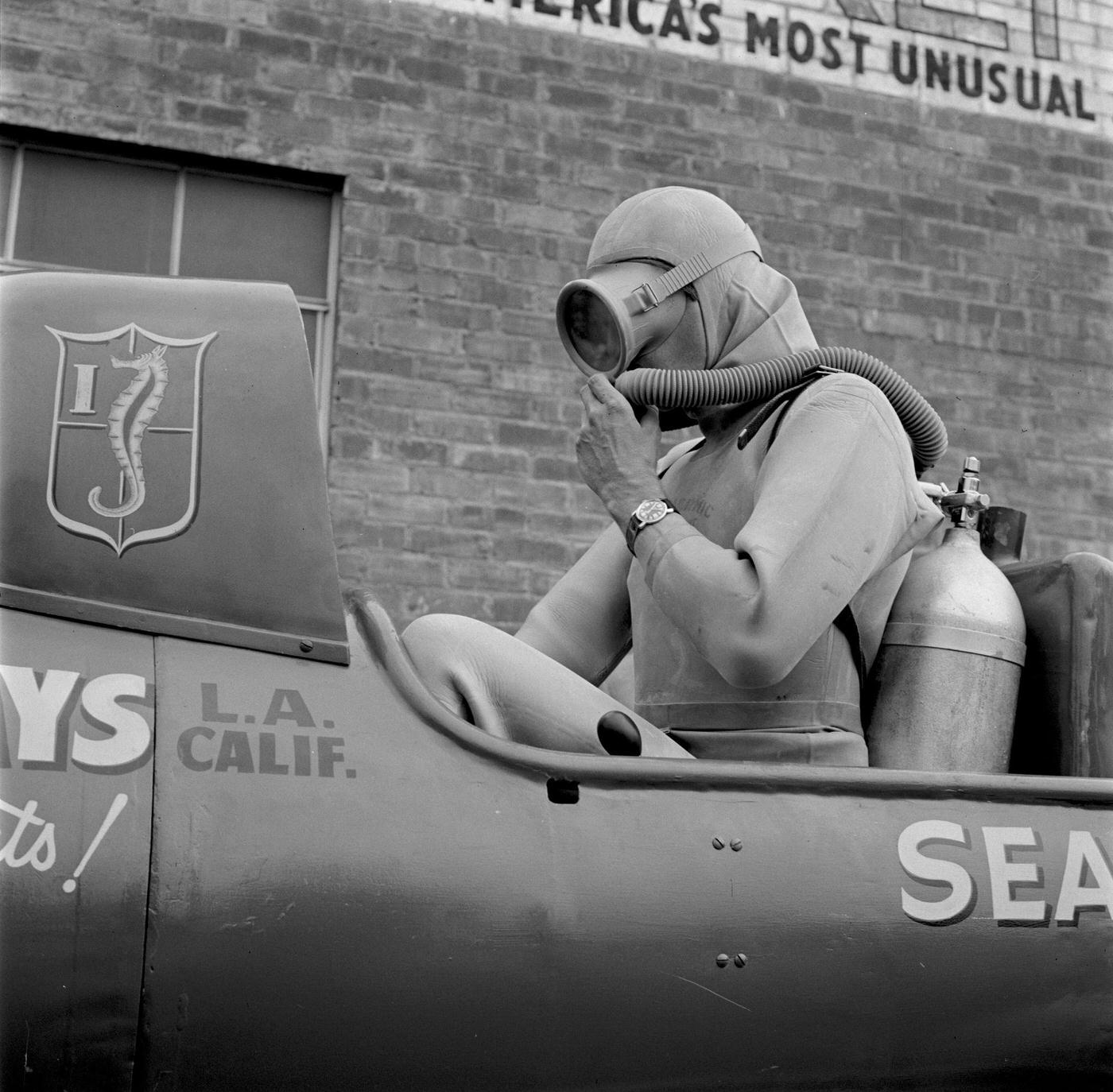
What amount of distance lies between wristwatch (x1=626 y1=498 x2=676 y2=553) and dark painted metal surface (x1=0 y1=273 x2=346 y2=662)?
52 centimetres

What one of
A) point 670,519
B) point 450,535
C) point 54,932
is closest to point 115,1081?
point 54,932

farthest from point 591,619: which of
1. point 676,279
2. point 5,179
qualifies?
point 5,179

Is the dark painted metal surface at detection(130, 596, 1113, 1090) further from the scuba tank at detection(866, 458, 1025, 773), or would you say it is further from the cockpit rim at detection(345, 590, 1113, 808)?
the scuba tank at detection(866, 458, 1025, 773)

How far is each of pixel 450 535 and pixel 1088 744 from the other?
13.3ft

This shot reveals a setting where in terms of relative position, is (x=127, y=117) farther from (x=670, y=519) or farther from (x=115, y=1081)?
(x=115, y=1081)

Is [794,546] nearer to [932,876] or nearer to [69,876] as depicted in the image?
[932,876]

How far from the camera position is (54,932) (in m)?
1.59

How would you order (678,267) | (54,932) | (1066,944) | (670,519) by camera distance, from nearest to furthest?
(54,932) < (1066,944) < (670,519) < (678,267)

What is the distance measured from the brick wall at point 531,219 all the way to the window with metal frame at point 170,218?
0.12 metres

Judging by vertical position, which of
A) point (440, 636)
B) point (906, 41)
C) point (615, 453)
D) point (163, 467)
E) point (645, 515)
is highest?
point (906, 41)

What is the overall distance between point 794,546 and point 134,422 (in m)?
0.86

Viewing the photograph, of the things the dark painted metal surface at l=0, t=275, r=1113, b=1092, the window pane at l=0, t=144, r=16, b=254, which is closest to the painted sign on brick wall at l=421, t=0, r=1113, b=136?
the window pane at l=0, t=144, r=16, b=254

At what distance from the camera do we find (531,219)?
654cm

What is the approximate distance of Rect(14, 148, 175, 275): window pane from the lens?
237 inches
